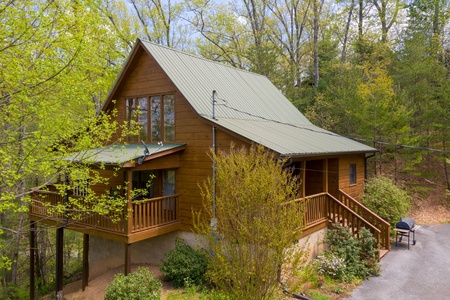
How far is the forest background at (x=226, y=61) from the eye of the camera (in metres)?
7.12

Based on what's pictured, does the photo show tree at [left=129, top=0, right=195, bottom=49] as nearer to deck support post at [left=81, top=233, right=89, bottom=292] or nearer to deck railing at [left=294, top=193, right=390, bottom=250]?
deck support post at [left=81, top=233, right=89, bottom=292]

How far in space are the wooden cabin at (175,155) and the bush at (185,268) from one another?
44.7 inches

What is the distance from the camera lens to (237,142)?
392 inches

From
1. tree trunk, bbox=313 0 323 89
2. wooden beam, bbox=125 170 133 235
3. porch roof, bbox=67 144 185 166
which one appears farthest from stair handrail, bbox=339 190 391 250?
tree trunk, bbox=313 0 323 89

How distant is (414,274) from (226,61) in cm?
2497

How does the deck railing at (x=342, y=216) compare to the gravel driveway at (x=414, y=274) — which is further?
the deck railing at (x=342, y=216)

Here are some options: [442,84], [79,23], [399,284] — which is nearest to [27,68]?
[79,23]

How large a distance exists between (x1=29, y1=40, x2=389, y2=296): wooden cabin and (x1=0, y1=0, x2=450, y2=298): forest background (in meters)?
1.52

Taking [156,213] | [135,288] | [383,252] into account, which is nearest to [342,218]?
[383,252]

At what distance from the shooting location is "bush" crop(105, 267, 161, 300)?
8169 mm

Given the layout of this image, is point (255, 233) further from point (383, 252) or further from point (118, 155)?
point (383, 252)

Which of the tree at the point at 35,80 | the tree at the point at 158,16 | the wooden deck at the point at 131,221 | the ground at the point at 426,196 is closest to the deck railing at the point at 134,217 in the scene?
the wooden deck at the point at 131,221

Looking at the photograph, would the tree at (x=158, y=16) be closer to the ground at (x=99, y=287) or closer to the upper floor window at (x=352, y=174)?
the upper floor window at (x=352, y=174)

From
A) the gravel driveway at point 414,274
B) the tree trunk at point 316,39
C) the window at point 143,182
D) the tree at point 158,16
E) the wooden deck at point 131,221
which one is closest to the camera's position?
the gravel driveway at point 414,274
